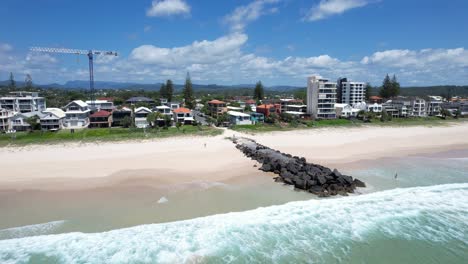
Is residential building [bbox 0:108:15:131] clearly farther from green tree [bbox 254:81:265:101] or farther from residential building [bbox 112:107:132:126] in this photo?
green tree [bbox 254:81:265:101]

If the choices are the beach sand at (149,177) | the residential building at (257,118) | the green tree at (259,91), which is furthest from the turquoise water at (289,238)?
the green tree at (259,91)

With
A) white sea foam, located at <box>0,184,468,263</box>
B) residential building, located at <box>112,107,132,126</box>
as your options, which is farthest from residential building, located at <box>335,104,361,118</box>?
white sea foam, located at <box>0,184,468,263</box>

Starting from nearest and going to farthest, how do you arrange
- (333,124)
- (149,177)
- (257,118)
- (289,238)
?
(289,238)
(149,177)
(257,118)
(333,124)

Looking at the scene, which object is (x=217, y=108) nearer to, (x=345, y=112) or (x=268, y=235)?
Answer: (x=345, y=112)

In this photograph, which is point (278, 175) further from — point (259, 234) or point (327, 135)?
point (327, 135)

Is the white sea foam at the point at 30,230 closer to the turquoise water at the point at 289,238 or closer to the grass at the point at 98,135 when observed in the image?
the turquoise water at the point at 289,238

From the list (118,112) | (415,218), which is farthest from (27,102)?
(415,218)

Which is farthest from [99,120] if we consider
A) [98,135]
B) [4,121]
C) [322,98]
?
[322,98]
